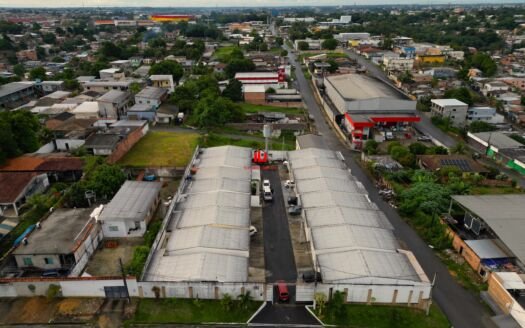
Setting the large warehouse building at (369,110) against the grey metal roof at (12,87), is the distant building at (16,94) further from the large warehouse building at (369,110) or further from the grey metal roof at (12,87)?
the large warehouse building at (369,110)

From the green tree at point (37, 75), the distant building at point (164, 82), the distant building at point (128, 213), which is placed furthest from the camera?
the green tree at point (37, 75)

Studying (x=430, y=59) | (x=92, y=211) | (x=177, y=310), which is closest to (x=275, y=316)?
(x=177, y=310)

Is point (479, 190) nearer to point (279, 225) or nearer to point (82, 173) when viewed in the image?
point (279, 225)

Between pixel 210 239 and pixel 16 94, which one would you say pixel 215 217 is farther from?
pixel 16 94

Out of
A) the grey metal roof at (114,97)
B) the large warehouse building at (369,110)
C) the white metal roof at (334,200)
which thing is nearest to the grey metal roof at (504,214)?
the white metal roof at (334,200)

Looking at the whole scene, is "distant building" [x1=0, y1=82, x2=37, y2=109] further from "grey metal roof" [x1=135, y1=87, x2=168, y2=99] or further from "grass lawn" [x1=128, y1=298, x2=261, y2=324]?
"grass lawn" [x1=128, y1=298, x2=261, y2=324]

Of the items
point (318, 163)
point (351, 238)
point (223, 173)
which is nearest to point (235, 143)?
point (223, 173)
